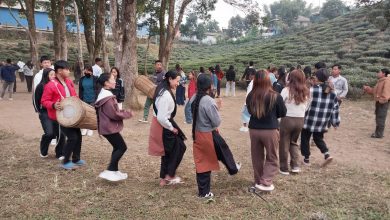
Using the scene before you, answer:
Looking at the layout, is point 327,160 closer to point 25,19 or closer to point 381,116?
point 381,116

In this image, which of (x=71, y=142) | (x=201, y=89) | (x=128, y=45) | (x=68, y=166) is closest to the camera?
(x=201, y=89)

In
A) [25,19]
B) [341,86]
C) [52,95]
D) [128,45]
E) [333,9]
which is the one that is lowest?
[52,95]

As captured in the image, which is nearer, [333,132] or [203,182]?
[203,182]

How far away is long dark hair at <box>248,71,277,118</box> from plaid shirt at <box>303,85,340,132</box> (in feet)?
5.04

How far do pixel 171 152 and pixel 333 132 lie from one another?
597cm

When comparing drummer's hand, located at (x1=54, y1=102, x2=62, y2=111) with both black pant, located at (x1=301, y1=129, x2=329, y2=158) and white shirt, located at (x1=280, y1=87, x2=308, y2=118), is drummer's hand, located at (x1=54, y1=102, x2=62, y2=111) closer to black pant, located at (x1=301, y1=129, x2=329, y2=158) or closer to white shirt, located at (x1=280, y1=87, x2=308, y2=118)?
white shirt, located at (x1=280, y1=87, x2=308, y2=118)

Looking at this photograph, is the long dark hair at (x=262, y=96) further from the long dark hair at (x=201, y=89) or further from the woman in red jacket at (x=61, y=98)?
the woman in red jacket at (x=61, y=98)

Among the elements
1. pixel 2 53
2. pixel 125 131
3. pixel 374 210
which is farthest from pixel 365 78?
pixel 2 53

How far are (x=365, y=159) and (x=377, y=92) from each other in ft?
7.63

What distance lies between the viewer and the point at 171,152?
17.0 feet

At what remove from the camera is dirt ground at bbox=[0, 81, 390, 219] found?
178 inches

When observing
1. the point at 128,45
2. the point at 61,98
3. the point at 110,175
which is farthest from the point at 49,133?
the point at 128,45

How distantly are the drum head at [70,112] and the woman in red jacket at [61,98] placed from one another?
0.08m

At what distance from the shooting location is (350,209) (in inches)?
182
